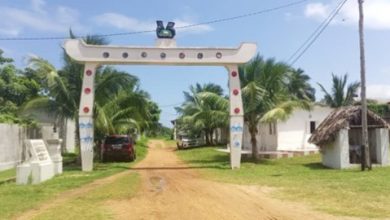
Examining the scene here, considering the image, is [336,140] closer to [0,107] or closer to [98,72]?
[98,72]

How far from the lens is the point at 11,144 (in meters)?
26.0

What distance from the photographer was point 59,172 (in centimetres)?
2256

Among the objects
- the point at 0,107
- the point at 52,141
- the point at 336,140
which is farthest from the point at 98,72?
the point at 336,140

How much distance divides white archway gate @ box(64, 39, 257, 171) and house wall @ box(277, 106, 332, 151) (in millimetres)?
10227

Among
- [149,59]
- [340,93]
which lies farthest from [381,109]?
[149,59]

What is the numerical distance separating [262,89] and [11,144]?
12958mm

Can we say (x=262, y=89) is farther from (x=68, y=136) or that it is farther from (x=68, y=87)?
(x=68, y=136)

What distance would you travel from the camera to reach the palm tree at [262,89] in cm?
2872

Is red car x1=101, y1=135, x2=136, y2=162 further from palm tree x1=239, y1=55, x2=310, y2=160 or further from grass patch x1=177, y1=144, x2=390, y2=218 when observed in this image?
grass patch x1=177, y1=144, x2=390, y2=218

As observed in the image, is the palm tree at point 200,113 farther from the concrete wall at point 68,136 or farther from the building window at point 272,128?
the concrete wall at point 68,136

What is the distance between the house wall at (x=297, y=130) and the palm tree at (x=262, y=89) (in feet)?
21.1

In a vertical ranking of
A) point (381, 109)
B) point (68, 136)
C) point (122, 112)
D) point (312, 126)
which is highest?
point (381, 109)

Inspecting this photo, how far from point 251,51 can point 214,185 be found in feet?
33.3

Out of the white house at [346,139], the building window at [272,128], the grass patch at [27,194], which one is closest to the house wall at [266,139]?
the building window at [272,128]
